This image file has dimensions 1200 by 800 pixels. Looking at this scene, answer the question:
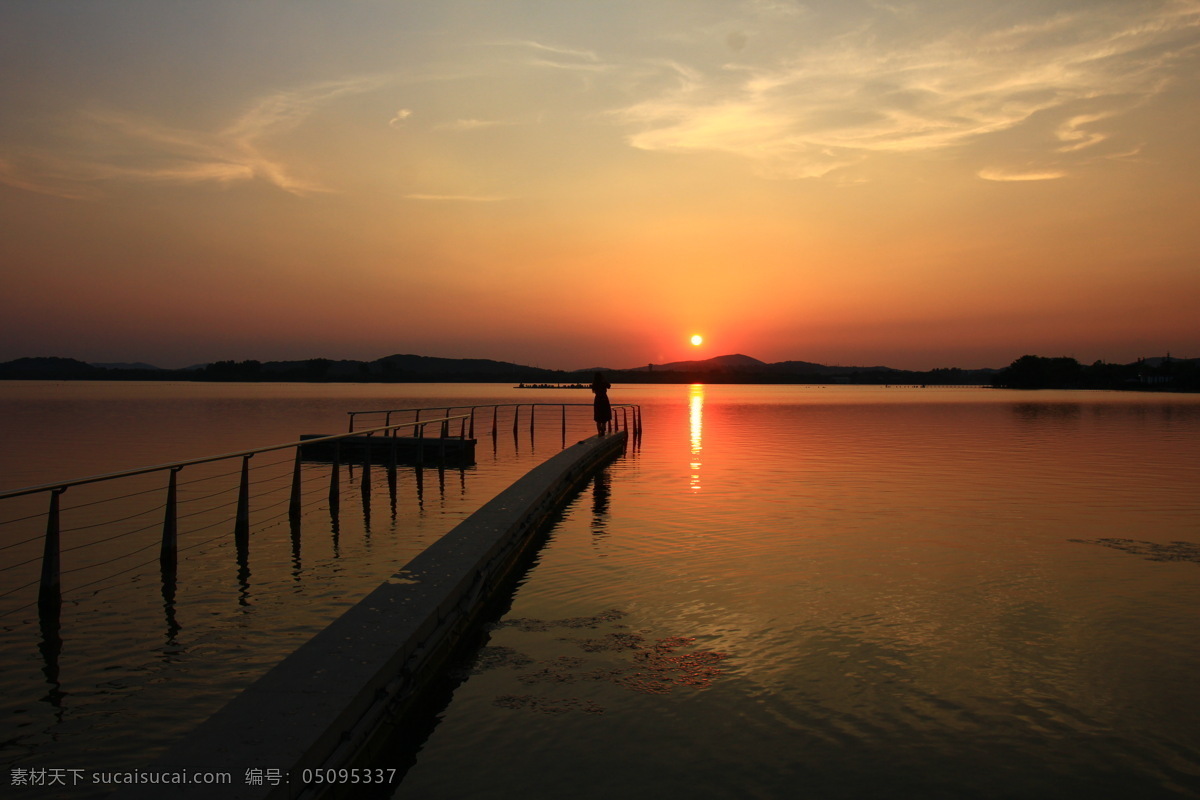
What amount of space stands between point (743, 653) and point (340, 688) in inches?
158

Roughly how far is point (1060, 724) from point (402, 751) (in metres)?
4.96

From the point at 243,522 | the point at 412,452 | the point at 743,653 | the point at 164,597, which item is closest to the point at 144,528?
the point at 243,522

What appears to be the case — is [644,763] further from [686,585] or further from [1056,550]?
Answer: [1056,550]

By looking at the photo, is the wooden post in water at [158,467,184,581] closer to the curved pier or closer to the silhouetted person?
the curved pier

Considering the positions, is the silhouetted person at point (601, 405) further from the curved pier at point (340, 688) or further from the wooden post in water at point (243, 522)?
the curved pier at point (340, 688)

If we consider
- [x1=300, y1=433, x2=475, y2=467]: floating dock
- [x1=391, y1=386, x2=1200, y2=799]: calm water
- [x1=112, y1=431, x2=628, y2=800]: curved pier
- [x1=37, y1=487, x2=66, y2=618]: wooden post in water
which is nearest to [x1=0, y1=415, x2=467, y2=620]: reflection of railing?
[x1=37, y1=487, x2=66, y2=618]: wooden post in water

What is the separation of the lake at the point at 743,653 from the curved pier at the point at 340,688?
44cm

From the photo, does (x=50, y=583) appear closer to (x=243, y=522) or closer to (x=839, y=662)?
(x=243, y=522)

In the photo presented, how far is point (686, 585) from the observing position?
10805mm

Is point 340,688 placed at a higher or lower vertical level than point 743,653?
higher

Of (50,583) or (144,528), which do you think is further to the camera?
(144,528)

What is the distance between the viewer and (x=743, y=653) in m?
8.05

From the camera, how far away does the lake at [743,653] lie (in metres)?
5.72

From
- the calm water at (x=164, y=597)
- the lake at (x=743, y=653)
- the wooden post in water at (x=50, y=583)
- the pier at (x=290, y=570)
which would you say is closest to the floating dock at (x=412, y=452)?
the calm water at (x=164, y=597)
